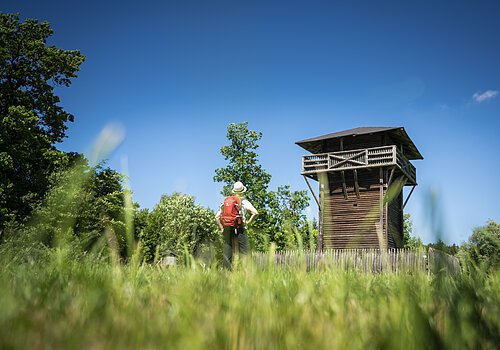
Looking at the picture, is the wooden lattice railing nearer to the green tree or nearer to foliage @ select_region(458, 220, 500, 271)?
the green tree

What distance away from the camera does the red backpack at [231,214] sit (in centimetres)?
678

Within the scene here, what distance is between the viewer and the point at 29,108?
25.2 m

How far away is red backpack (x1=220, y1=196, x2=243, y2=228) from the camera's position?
6.78m

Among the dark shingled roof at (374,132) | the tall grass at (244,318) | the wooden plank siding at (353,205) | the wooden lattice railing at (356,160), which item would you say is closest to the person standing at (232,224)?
the tall grass at (244,318)

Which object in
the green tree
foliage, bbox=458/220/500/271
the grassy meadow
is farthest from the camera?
the green tree

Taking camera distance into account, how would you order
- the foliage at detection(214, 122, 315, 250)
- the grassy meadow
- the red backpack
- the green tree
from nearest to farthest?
1. the grassy meadow
2. the red backpack
3. the green tree
4. the foliage at detection(214, 122, 315, 250)

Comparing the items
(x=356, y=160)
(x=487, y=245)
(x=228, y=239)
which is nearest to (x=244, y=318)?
(x=487, y=245)

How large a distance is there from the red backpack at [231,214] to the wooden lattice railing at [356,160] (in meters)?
17.7

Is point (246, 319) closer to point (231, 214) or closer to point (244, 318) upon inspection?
point (244, 318)

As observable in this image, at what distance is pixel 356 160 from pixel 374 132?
2267mm

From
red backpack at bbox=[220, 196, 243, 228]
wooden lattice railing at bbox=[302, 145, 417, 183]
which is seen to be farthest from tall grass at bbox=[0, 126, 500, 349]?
wooden lattice railing at bbox=[302, 145, 417, 183]

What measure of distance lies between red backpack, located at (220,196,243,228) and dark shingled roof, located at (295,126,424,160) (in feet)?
67.4

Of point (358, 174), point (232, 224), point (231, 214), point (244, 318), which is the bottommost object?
point (244, 318)

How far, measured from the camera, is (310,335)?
0.89 meters
